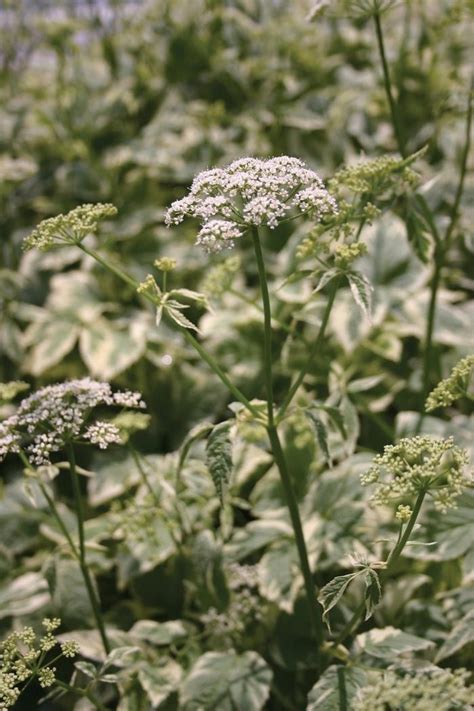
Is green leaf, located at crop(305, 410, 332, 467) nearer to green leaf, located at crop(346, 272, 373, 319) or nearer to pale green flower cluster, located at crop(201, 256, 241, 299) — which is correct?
green leaf, located at crop(346, 272, 373, 319)

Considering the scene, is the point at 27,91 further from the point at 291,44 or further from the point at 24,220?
the point at 291,44

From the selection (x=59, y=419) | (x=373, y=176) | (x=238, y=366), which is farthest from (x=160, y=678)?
(x=373, y=176)

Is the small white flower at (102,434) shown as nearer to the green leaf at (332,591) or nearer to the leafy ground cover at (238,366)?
the leafy ground cover at (238,366)

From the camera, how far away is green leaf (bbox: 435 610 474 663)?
2029 mm

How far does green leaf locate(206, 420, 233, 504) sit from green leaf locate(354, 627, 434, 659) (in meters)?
0.59

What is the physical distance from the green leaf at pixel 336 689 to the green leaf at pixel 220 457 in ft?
1.75

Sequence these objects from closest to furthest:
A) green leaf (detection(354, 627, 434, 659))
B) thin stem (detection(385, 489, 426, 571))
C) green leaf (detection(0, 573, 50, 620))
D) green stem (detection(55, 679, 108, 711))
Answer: thin stem (detection(385, 489, 426, 571)) → green stem (detection(55, 679, 108, 711)) → green leaf (detection(354, 627, 434, 659)) → green leaf (detection(0, 573, 50, 620))

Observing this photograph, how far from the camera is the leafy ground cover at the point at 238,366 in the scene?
1826 mm

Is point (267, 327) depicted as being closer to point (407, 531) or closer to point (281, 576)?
point (407, 531)

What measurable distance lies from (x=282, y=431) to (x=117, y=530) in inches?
28.4

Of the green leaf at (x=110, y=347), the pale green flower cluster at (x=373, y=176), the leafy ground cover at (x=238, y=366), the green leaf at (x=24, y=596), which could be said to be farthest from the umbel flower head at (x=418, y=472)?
the green leaf at (x=110, y=347)

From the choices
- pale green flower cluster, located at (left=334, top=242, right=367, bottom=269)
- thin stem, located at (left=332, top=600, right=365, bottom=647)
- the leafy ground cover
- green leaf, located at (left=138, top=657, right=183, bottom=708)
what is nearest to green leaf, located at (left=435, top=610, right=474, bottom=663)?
the leafy ground cover

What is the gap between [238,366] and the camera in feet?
11.1

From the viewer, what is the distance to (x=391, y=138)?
4590 mm
